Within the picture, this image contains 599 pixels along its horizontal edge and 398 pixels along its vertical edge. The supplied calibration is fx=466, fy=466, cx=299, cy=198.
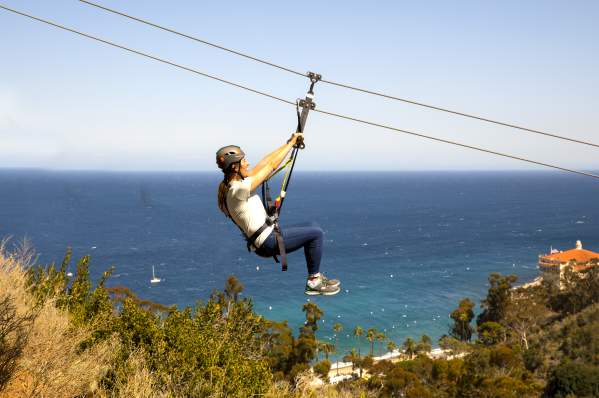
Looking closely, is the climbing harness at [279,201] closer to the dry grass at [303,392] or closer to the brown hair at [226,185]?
the brown hair at [226,185]

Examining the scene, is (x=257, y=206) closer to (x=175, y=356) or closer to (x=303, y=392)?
(x=303, y=392)

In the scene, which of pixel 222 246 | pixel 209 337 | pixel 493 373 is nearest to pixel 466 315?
pixel 493 373

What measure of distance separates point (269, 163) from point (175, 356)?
379 inches

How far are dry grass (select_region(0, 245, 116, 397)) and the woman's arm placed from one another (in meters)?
6.23

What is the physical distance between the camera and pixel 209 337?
16.1m

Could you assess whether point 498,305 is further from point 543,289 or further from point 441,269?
point 441,269

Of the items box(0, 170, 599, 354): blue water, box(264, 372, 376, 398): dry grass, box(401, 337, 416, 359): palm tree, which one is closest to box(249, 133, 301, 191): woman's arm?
box(264, 372, 376, 398): dry grass

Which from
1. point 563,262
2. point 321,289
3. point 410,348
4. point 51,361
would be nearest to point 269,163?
point 321,289

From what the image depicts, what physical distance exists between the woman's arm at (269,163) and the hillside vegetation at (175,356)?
19.6 feet

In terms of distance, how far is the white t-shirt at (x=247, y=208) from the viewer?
17.5 ft

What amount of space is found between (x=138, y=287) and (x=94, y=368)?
6776 cm

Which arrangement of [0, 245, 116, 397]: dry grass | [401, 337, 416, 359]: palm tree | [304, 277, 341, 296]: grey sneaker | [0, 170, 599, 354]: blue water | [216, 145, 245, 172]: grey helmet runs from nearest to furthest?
[216, 145, 245, 172]: grey helmet → [304, 277, 341, 296]: grey sneaker → [0, 245, 116, 397]: dry grass → [401, 337, 416, 359]: palm tree → [0, 170, 599, 354]: blue water

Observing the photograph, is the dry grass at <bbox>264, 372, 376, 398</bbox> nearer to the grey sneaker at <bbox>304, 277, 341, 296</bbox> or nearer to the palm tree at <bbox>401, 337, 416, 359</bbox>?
the grey sneaker at <bbox>304, 277, 341, 296</bbox>

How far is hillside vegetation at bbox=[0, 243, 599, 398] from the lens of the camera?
32.4ft
